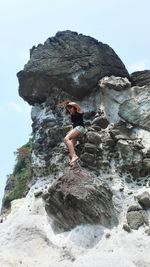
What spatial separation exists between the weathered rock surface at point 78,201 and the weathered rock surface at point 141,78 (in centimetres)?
510

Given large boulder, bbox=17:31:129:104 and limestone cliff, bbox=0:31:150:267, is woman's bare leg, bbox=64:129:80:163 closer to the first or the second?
limestone cliff, bbox=0:31:150:267

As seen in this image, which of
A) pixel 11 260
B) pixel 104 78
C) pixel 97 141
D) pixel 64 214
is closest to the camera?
pixel 11 260

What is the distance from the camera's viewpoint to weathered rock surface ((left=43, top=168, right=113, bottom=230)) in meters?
12.6

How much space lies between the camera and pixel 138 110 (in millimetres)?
15359

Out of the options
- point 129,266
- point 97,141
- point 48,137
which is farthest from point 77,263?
point 48,137

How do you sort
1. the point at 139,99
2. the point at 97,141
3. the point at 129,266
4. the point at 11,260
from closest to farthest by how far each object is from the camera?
the point at 129,266 < the point at 11,260 < the point at 97,141 < the point at 139,99

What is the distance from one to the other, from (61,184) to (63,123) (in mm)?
3375

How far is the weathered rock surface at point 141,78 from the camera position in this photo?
1695 cm

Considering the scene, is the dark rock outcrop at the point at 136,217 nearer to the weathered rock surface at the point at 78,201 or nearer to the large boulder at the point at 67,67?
the weathered rock surface at the point at 78,201

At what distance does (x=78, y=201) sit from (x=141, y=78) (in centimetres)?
642

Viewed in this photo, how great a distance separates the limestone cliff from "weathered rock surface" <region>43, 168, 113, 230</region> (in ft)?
0.09

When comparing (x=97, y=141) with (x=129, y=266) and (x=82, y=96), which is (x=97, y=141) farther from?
(x=129, y=266)

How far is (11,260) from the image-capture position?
11.9 m

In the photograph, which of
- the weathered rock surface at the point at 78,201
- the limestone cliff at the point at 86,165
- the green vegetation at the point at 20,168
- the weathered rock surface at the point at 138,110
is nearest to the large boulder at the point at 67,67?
A: the limestone cliff at the point at 86,165
